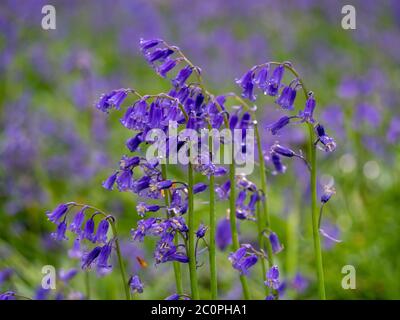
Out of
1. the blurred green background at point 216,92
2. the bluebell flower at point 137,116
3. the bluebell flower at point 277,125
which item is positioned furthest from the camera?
the blurred green background at point 216,92

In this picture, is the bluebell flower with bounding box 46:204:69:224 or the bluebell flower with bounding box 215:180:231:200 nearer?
the bluebell flower with bounding box 46:204:69:224

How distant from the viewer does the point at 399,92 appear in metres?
7.77

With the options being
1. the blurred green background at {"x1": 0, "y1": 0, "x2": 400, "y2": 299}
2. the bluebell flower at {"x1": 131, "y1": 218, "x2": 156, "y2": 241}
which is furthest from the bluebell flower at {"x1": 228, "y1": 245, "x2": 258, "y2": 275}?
the blurred green background at {"x1": 0, "y1": 0, "x2": 400, "y2": 299}

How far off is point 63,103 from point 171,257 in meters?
5.67

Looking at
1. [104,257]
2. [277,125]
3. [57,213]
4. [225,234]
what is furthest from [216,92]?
[104,257]

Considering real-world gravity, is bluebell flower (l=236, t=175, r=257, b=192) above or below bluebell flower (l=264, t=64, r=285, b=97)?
below

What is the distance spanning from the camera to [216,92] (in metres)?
8.98

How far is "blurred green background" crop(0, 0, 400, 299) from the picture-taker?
Answer: 15.6 ft

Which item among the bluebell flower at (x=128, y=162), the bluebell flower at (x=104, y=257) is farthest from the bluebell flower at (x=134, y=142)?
the bluebell flower at (x=104, y=257)

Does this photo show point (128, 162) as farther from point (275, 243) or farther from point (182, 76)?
point (275, 243)

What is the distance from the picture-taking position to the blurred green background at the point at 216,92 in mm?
4742

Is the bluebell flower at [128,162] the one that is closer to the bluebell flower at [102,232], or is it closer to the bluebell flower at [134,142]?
the bluebell flower at [134,142]

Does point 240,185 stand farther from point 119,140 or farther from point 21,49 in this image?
point 21,49

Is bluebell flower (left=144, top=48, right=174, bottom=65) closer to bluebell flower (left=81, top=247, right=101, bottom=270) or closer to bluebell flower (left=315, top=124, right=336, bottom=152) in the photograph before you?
bluebell flower (left=315, top=124, right=336, bottom=152)
